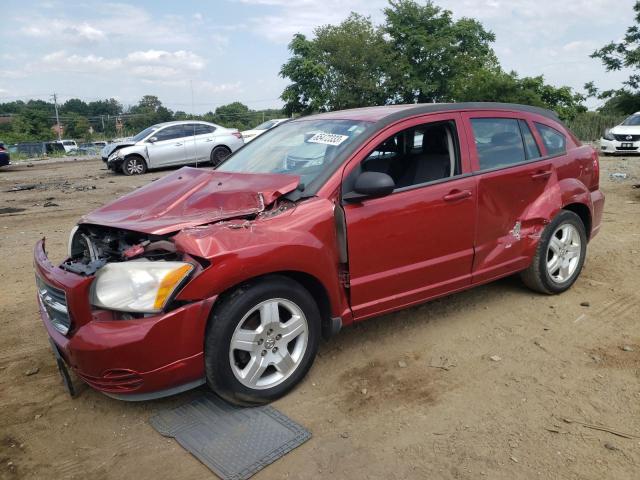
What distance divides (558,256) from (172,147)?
1312 cm

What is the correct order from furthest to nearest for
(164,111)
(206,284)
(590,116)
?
(164,111) < (590,116) < (206,284)

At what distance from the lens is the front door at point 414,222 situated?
10.7 feet

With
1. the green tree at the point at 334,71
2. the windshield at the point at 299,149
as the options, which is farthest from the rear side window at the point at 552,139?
the green tree at the point at 334,71

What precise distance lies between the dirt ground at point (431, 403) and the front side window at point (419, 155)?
1156mm

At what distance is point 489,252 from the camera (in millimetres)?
3941

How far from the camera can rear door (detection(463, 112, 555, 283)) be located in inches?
152

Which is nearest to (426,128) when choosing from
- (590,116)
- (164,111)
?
(590,116)

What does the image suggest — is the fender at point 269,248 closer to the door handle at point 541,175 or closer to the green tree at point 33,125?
the door handle at point 541,175

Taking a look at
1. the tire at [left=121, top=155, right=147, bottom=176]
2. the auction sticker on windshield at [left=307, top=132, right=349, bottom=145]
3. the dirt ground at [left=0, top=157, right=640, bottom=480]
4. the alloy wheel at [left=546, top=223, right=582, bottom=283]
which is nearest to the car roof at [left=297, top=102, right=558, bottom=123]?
the auction sticker on windshield at [left=307, top=132, right=349, bottom=145]

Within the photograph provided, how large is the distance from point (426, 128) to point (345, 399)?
201cm

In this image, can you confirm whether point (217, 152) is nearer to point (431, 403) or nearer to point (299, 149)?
point (299, 149)

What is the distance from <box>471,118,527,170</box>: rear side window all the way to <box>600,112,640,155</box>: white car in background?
1433 centimetres

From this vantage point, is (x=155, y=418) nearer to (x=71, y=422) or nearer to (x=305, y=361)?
(x=71, y=422)

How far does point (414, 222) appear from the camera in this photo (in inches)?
136
